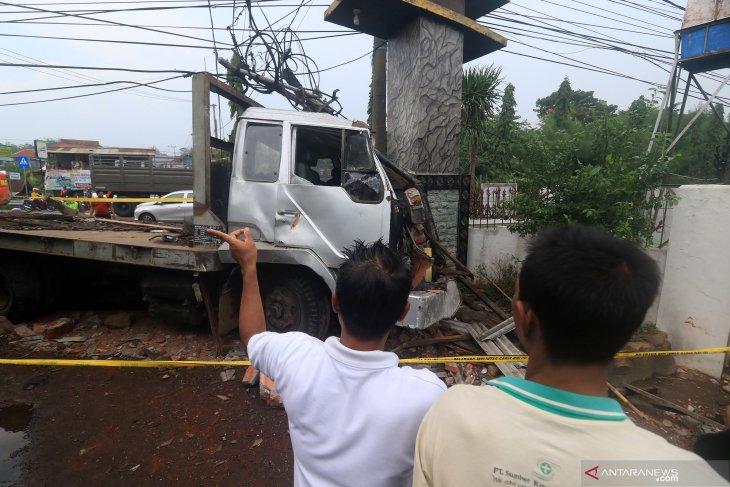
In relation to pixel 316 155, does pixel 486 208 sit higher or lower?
lower

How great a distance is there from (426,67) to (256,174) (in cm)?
397

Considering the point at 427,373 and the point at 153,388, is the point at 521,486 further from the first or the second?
the point at 153,388

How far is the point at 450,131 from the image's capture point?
6691mm

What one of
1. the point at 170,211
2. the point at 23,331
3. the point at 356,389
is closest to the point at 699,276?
the point at 356,389

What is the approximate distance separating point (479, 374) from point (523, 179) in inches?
96.3

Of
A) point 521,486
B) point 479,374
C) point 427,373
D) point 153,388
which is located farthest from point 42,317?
point 521,486

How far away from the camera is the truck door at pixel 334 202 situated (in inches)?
Result: 157

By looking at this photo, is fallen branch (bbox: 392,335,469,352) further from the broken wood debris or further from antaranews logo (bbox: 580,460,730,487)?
antaranews logo (bbox: 580,460,730,487)

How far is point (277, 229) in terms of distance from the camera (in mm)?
4016

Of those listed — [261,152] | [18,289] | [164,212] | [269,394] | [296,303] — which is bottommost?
[269,394]

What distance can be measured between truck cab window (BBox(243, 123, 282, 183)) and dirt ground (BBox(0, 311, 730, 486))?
6.08 ft

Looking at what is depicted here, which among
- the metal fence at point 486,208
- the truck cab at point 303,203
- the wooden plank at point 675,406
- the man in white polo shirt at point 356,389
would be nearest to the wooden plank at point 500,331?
the truck cab at point 303,203

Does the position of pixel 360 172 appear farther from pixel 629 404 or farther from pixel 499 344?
pixel 629 404

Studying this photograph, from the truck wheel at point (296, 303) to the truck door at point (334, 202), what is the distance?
0.35 metres
